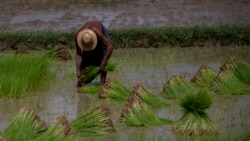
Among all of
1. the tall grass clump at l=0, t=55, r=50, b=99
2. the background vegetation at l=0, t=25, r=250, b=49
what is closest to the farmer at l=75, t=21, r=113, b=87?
the tall grass clump at l=0, t=55, r=50, b=99

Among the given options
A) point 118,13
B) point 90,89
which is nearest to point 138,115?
point 90,89

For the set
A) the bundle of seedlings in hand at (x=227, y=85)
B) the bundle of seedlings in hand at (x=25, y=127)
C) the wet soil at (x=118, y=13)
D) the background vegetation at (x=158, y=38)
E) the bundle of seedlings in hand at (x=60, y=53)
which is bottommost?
the wet soil at (x=118, y=13)

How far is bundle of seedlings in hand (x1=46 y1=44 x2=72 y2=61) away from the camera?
8.67 m

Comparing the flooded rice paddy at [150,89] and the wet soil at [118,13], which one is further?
the wet soil at [118,13]

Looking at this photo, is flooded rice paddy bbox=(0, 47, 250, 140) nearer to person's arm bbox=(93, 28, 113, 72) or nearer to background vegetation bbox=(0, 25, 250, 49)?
background vegetation bbox=(0, 25, 250, 49)

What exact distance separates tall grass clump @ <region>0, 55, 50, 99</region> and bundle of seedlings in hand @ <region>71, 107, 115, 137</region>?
1.46 m

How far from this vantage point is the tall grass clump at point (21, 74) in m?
7.07

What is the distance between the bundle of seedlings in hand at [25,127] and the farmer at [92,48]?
179cm

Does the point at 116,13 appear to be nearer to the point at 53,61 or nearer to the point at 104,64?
the point at 53,61

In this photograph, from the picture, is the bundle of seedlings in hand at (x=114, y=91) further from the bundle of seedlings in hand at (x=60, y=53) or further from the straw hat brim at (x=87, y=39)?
the bundle of seedlings in hand at (x=60, y=53)

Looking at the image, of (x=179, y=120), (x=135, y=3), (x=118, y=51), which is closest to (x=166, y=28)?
(x=118, y=51)

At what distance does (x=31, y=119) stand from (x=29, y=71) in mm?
1963

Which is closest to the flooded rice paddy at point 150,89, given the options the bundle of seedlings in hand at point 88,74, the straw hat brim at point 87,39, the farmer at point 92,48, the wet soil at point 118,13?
the bundle of seedlings in hand at point 88,74

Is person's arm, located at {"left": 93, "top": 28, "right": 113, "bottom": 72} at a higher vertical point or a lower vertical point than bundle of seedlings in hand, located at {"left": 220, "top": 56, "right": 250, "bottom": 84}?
higher
